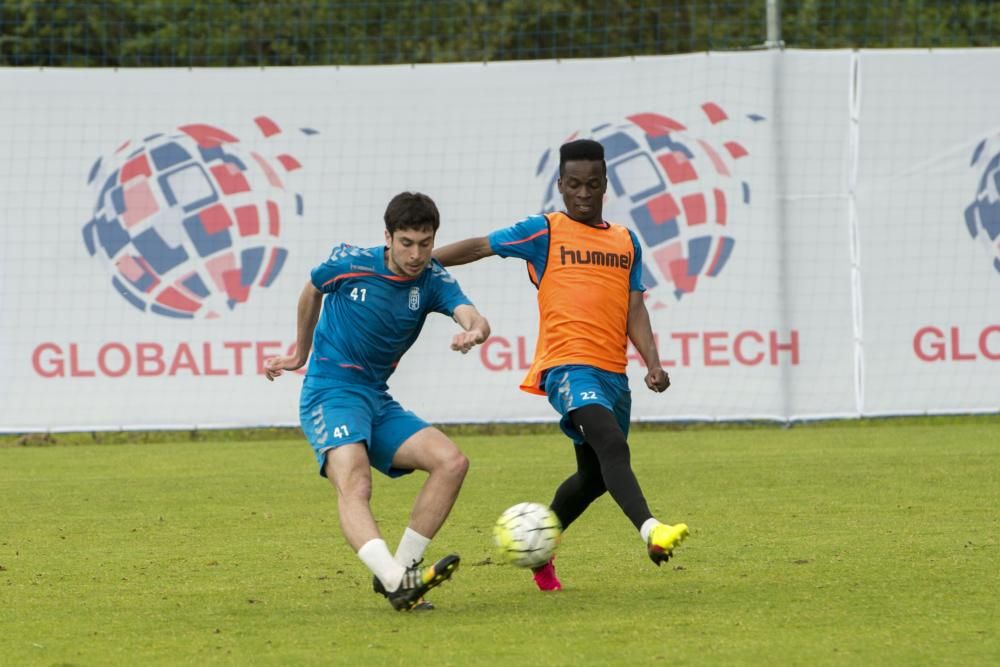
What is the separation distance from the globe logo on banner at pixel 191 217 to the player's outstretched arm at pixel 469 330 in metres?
7.72

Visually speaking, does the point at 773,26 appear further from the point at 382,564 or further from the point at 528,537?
the point at 382,564

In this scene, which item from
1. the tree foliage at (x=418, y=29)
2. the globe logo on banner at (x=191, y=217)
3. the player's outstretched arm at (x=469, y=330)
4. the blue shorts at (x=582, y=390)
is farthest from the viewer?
the tree foliage at (x=418, y=29)

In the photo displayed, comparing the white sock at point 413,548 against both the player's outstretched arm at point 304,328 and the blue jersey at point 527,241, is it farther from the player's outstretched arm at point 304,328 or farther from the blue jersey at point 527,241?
the blue jersey at point 527,241

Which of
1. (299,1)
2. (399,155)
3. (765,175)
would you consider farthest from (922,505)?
(299,1)

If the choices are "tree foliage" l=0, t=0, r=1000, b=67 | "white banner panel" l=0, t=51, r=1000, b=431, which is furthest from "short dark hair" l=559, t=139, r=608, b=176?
"tree foliage" l=0, t=0, r=1000, b=67

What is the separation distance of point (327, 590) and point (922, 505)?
3.72 metres

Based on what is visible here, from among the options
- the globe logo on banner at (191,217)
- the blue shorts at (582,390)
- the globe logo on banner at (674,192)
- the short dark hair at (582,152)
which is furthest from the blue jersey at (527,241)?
the globe logo on banner at (191,217)

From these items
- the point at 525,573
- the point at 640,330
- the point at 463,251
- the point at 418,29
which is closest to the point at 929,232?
the point at 640,330

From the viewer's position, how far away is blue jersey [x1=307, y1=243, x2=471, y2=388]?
21.2ft

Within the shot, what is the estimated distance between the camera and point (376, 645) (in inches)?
212

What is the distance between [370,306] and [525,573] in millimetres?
1422

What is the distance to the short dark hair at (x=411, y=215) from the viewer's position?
6.27m

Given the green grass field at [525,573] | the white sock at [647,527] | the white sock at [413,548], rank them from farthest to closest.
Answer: the white sock at [413,548] → the white sock at [647,527] → the green grass field at [525,573]

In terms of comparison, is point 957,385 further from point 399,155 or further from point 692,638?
point 692,638
